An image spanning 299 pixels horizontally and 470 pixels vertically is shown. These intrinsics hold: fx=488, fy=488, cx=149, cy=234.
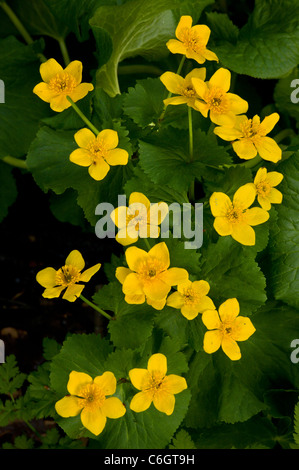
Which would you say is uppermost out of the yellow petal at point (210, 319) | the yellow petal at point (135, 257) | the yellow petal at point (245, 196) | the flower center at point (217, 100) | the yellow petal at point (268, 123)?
the flower center at point (217, 100)

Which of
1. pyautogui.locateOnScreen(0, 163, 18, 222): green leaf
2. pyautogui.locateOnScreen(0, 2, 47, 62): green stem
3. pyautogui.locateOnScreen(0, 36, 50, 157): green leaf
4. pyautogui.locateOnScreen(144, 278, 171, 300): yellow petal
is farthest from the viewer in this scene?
pyautogui.locateOnScreen(0, 163, 18, 222): green leaf

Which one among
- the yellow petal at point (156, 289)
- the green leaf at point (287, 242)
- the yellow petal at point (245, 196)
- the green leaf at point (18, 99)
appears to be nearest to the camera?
the yellow petal at point (156, 289)

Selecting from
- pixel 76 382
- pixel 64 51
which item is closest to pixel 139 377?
pixel 76 382

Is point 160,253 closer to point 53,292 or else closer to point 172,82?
point 53,292

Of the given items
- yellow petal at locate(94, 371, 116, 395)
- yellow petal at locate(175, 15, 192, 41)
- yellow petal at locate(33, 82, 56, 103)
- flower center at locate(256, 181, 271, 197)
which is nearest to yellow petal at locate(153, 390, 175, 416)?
yellow petal at locate(94, 371, 116, 395)


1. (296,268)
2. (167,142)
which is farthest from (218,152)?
(296,268)

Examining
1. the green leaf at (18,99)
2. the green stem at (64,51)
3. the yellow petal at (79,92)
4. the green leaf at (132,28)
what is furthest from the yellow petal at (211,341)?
the green stem at (64,51)

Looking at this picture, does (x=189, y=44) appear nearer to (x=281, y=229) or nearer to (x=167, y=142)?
(x=167, y=142)

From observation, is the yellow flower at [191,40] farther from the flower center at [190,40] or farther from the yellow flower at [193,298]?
the yellow flower at [193,298]

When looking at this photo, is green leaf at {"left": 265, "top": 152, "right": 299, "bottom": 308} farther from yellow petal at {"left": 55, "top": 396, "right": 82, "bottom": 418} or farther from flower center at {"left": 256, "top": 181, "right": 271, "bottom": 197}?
yellow petal at {"left": 55, "top": 396, "right": 82, "bottom": 418}
